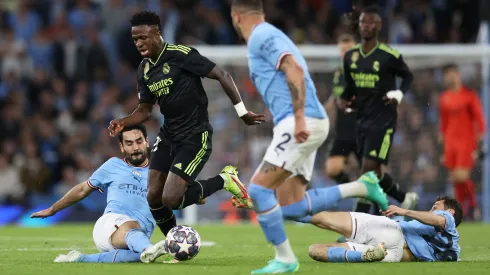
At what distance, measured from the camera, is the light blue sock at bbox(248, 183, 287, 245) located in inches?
307

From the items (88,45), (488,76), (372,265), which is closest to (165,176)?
(372,265)

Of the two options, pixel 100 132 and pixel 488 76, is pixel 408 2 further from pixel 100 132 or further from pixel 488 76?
pixel 100 132

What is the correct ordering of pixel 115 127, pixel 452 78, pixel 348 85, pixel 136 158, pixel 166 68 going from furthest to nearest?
pixel 452 78 → pixel 348 85 → pixel 136 158 → pixel 166 68 → pixel 115 127

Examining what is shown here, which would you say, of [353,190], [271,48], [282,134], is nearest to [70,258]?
[282,134]

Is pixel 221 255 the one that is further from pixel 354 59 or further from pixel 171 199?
pixel 354 59

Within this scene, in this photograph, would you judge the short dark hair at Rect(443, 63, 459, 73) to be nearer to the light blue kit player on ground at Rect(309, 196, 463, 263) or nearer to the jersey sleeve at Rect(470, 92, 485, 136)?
the jersey sleeve at Rect(470, 92, 485, 136)

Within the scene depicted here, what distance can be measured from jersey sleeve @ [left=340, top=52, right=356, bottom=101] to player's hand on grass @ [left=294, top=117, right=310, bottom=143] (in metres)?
5.05

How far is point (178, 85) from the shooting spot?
388 inches

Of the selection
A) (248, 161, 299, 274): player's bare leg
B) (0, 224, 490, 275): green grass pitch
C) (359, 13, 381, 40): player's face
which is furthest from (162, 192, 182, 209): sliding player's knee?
(359, 13, 381, 40): player's face

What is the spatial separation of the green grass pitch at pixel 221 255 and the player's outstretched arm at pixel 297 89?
1.13 m

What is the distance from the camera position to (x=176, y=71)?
9.83 meters

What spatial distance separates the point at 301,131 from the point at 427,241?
2.22m

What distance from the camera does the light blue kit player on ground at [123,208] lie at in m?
9.30

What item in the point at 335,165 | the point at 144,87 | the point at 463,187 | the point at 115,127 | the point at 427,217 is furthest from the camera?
the point at 463,187
